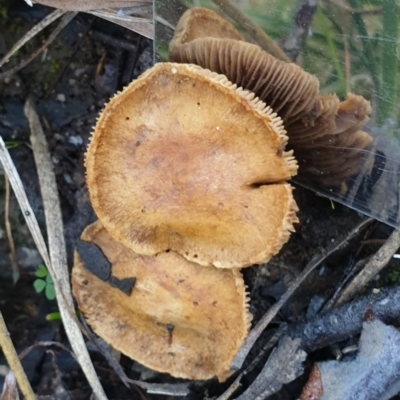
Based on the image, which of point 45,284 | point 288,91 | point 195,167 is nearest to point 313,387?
point 195,167

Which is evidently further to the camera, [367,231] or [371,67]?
[367,231]

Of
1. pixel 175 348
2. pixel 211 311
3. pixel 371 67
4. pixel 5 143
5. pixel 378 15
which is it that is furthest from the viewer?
pixel 5 143

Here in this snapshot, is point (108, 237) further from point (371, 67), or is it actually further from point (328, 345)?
point (371, 67)

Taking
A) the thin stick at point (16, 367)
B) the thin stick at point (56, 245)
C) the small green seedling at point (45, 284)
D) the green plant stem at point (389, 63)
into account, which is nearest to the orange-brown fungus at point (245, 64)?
the green plant stem at point (389, 63)

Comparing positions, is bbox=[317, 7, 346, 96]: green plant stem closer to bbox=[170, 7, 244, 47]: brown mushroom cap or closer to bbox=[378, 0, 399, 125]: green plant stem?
bbox=[378, 0, 399, 125]: green plant stem

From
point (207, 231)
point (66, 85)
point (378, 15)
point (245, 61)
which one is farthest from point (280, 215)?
point (66, 85)

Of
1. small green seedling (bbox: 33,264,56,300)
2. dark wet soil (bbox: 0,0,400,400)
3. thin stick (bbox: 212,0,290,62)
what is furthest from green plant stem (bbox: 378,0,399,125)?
small green seedling (bbox: 33,264,56,300)
